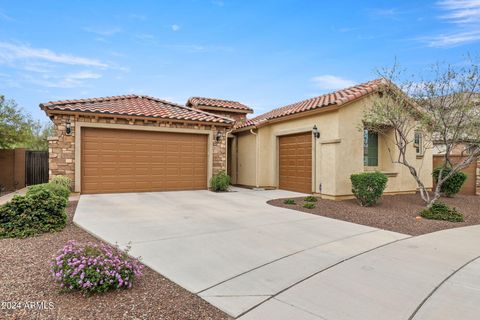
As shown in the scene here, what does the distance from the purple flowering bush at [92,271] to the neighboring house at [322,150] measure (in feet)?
28.4

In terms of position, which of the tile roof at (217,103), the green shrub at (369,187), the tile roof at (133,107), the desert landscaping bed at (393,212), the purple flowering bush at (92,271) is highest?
the tile roof at (217,103)

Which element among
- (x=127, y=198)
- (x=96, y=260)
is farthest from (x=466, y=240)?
(x=127, y=198)

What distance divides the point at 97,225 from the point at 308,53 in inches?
499

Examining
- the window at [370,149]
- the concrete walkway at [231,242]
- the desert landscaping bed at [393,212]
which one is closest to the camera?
the concrete walkway at [231,242]

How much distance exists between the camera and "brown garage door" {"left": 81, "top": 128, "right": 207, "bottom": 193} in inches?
442

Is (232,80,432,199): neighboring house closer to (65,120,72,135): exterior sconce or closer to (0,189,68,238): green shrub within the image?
(65,120,72,135): exterior sconce

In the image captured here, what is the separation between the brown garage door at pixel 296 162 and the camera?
12.1m

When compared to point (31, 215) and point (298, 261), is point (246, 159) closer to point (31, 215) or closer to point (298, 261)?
point (31, 215)

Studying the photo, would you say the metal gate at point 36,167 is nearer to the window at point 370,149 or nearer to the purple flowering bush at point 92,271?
the purple flowering bush at point 92,271

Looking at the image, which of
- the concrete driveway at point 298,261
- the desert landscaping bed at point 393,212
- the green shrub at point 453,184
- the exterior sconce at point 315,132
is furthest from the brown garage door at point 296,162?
the green shrub at point 453,184

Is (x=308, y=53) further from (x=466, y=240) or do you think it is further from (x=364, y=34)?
(x=466, y=240)

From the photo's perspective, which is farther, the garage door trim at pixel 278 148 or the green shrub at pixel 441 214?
the garage door trim at pixel 278 148

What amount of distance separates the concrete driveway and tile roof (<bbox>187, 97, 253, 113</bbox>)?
10.5 m

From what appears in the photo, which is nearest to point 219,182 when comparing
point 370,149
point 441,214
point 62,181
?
point 62,181
